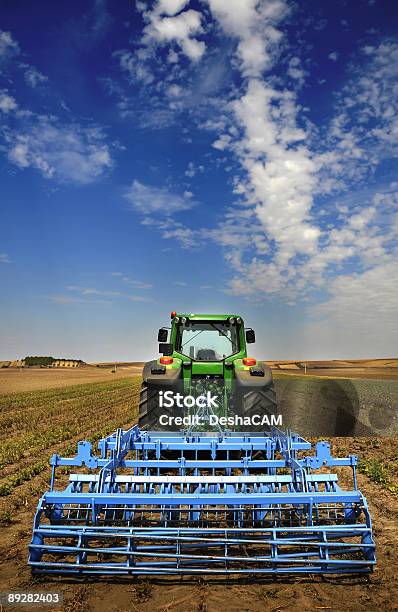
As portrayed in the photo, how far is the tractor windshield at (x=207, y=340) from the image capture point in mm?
9234

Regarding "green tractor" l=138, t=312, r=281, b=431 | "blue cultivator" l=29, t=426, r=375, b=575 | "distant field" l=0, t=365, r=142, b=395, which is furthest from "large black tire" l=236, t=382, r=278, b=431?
"distant field" l=0, t=365, r=142, b=395

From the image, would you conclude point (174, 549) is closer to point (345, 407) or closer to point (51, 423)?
point (51, 423)

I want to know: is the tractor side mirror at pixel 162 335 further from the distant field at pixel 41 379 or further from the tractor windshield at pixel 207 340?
the distant field at pixel 41 379

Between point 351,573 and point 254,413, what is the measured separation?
3.93 m

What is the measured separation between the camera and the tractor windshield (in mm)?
9234

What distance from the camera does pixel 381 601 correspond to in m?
3.87

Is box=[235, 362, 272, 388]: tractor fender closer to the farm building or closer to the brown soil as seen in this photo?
the brown soil

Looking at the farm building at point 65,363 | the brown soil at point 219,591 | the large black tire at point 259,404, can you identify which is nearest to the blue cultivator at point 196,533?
the brown soil at point 219,591

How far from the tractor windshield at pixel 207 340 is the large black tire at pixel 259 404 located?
3.99ft

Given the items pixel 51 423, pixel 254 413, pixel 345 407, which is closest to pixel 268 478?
pixel 254 413

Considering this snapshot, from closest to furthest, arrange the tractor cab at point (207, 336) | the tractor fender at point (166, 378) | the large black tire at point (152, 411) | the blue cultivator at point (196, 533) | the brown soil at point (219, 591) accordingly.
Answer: the brown soil at point (219, 591) → the blue cultivator at point (196, 533) → the tractor fender at point (166, 378) → the large black tire at point (152, 411) → the tractor cab at point (207, 336)

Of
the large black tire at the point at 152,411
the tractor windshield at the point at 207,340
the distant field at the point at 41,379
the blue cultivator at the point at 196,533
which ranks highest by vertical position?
the distant field at the point at 41,379

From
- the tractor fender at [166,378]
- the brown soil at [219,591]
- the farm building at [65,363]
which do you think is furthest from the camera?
the farm building at [65,363]

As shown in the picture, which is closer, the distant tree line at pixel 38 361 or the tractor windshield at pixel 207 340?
the tractor windshield at pixel 207 340
